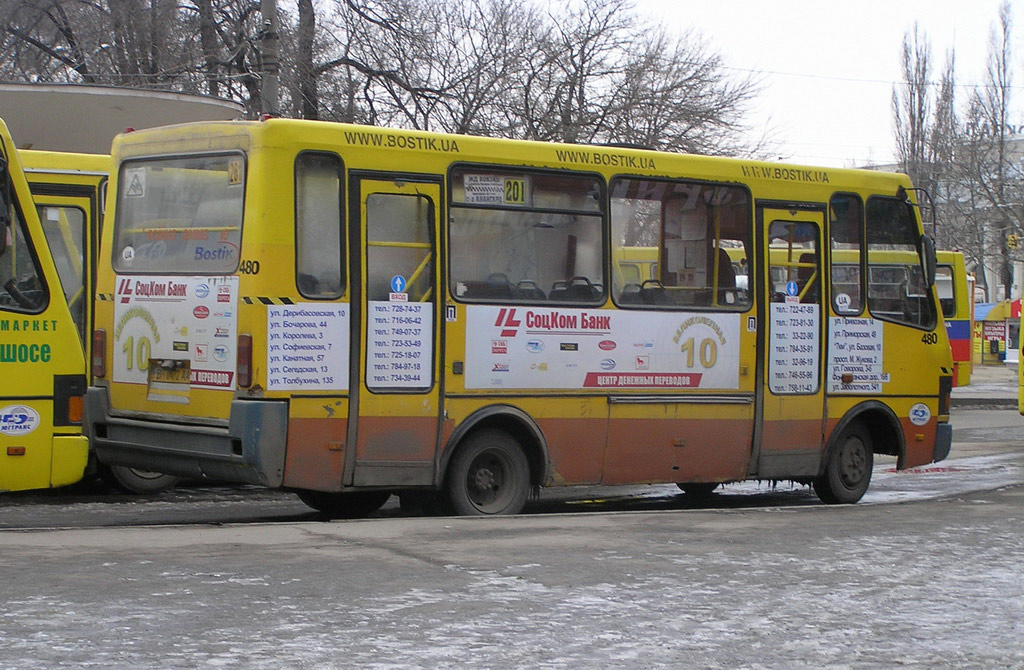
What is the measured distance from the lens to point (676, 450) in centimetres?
1166

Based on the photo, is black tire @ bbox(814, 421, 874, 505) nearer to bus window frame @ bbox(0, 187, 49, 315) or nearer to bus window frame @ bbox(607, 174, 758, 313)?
bus window frame @ bbox(607, 174, 758, 313)

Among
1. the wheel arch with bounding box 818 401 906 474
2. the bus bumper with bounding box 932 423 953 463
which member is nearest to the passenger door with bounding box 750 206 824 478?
the wheel arch with bounding box 818 401 906 474

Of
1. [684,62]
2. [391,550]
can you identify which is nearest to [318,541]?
[391,550]

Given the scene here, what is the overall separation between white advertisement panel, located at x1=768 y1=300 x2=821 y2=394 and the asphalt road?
186 cm

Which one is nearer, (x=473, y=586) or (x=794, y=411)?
(x=473, y=586)

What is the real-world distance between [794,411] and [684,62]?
22435mm

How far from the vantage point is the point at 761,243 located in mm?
12227

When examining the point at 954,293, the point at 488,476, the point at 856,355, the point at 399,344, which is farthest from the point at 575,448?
the point at 954,293

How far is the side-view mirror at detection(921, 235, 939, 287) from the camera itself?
13.4 meters

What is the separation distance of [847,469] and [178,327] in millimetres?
6401

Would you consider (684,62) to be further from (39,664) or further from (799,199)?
(39,664)

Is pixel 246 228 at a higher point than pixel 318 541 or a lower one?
higher

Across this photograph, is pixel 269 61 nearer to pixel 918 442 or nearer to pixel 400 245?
pixel 400 245

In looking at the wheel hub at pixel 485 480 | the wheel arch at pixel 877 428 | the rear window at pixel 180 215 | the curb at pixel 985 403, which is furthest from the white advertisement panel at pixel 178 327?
the curb at pixel 985 403
